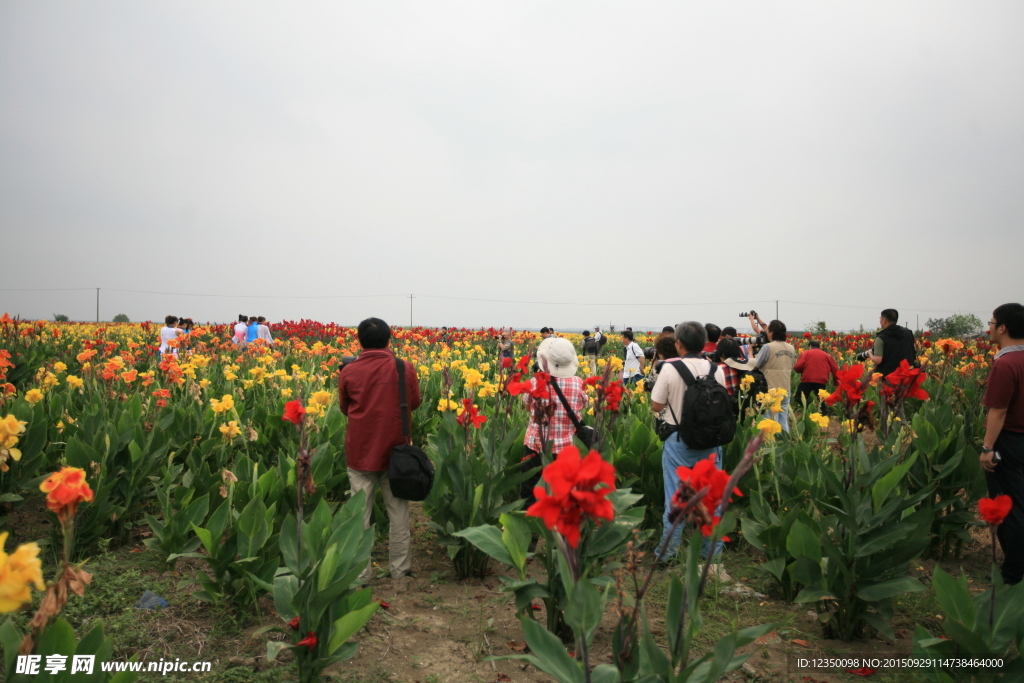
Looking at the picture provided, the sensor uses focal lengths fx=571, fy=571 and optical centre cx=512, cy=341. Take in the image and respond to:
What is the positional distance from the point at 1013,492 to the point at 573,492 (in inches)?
131

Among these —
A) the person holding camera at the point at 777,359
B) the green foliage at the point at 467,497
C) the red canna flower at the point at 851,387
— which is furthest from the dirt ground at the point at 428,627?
the person holding camera at the point at 777,359

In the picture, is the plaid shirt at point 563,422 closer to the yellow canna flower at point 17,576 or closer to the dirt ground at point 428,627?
the dirt ground at point 428,627

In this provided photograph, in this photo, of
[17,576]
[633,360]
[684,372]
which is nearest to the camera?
[17,576]

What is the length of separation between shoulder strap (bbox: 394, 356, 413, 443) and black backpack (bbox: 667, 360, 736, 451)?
176 centimetres

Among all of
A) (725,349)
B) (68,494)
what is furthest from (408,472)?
(725,349)

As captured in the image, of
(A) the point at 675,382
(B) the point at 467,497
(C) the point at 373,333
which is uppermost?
(C) the point at 373,333

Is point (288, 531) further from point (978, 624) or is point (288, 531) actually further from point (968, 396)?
point (968, 396)

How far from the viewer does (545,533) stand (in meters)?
2.68

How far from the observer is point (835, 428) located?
8141 mm

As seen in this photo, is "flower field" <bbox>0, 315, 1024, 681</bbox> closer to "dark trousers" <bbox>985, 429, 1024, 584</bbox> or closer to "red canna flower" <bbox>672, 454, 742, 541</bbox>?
"red canna flower" <bbox>672, 454, 742, 541</bbox>

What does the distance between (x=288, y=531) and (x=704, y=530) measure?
1829 mm

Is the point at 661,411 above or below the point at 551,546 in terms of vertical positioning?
above

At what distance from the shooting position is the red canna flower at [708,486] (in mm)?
1554

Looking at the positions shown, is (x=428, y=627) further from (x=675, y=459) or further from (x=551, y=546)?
(x=675, y=459)
